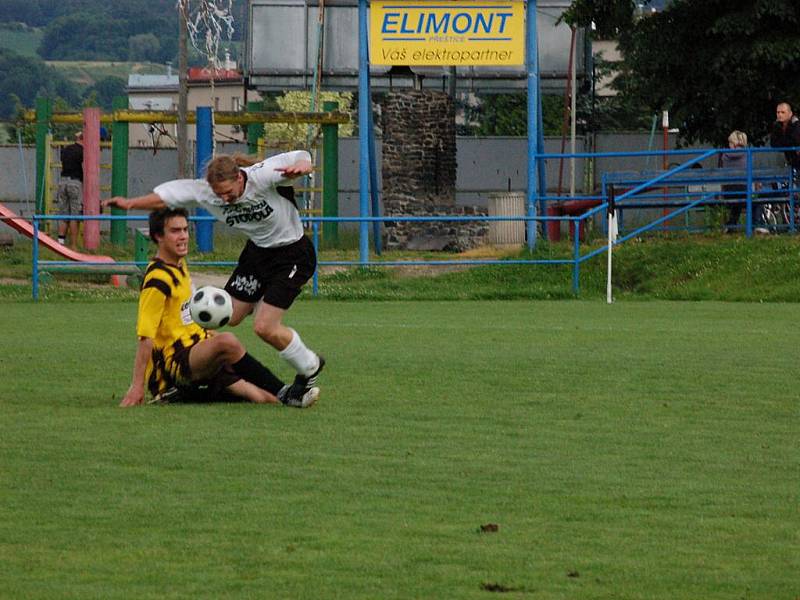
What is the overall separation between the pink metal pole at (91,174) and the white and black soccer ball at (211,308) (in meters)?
20.8

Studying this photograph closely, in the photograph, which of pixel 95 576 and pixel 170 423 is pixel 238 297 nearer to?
pixel 170 423

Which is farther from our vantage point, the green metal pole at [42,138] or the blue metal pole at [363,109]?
the green metal pole at [42,138]

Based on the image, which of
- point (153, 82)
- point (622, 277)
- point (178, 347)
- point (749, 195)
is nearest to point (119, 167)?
point (622, 277)

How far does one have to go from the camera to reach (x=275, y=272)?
33.0 ft

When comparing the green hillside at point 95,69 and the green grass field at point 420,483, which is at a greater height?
the green hillside at point 95,69

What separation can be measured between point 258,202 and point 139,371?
126cm

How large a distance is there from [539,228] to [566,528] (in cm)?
2332

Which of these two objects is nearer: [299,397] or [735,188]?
[299,397]

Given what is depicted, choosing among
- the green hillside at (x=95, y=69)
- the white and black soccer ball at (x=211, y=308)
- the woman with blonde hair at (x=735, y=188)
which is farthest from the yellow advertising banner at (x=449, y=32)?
the green hillside at (x=95, y=69)

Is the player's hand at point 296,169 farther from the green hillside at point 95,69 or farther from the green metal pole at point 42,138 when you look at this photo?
the green hillside at point 95,69

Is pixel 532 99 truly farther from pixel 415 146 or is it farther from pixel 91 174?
pixel 91 174

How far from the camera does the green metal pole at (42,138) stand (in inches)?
1299

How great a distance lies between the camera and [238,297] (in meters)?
10.3

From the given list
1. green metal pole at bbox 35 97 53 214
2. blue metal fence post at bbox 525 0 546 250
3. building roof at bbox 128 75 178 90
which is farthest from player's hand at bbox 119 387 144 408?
building roof at bbox 128 75 178 90
